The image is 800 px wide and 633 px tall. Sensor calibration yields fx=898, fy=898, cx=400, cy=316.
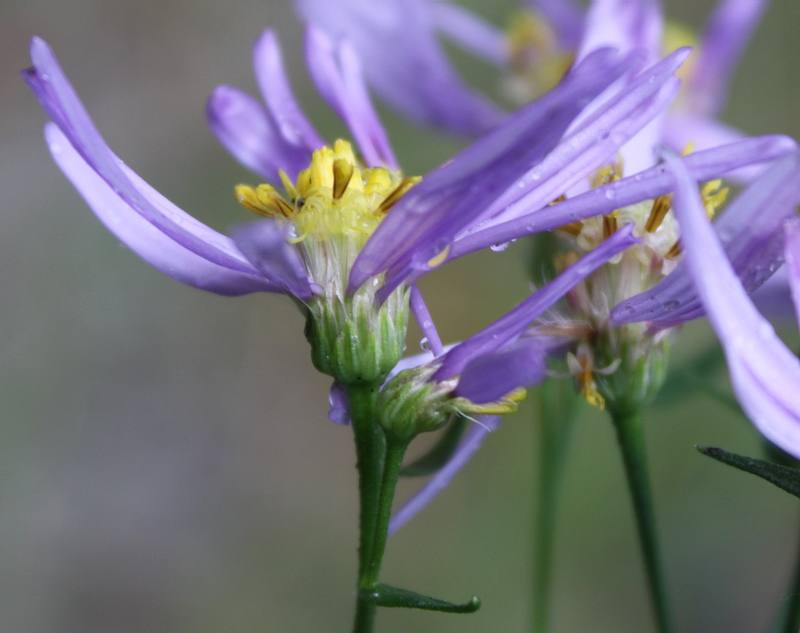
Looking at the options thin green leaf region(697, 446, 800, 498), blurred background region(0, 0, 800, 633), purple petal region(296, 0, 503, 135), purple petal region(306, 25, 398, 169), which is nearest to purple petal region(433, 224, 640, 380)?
thin green leaf region(697, 446, 800, 498)

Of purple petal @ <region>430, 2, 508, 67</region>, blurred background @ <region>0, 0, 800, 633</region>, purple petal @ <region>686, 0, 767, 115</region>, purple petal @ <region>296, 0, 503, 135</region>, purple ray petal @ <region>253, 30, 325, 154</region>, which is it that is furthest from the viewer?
blurred background @ <region>0, 0, 800, 633</region>

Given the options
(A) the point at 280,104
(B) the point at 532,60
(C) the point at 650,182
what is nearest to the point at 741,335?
(C) the point at 650,182

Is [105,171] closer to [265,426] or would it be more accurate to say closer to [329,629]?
[329,629]

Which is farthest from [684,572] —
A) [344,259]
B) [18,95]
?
[18,95]

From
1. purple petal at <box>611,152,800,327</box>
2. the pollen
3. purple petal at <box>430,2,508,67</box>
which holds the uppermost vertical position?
purple petal at <box>430,2,508,67</box>

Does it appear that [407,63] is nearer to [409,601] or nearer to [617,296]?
[617,296]

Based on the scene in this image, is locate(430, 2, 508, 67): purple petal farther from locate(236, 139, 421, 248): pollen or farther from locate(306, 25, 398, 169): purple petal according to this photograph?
locate(236, 139, 421, 248): pollen

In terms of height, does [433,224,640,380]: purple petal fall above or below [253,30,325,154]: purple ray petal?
below

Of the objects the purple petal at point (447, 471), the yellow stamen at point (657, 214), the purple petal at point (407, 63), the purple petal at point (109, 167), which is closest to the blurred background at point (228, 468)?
the purple petal at point (407, 63)
